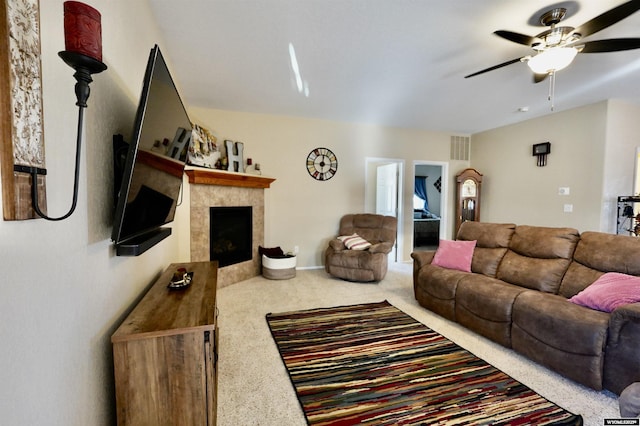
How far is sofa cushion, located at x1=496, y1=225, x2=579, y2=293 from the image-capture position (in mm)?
2463

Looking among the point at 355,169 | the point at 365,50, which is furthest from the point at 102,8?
the point at 355,169

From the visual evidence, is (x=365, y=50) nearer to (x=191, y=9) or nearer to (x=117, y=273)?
(x=191, y=9)

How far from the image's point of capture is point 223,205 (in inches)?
154

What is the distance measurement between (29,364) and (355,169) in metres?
4.89

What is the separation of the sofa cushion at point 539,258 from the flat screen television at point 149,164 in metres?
3.03

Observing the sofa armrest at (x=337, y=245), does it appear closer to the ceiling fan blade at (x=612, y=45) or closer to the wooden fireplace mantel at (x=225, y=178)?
the wooden fireplace mantel at (x=225, y=178)

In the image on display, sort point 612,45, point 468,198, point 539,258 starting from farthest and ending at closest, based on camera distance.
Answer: point 468,198, point 539,258, point 612,45

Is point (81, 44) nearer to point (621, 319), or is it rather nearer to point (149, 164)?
point (149, 164)

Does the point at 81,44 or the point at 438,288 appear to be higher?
the point at 81,44

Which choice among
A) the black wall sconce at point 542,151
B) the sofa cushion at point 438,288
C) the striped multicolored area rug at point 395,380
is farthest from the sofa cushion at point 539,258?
the black wall sconce at point 542,151

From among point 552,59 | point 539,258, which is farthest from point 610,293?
point 552,59

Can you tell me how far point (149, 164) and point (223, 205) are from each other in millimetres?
2668

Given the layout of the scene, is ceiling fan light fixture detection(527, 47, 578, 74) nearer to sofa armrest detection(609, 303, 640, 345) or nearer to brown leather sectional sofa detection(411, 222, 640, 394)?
brown leather sectional sofa detection(411, 222, 640, 394)

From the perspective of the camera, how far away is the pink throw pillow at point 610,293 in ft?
5.99
